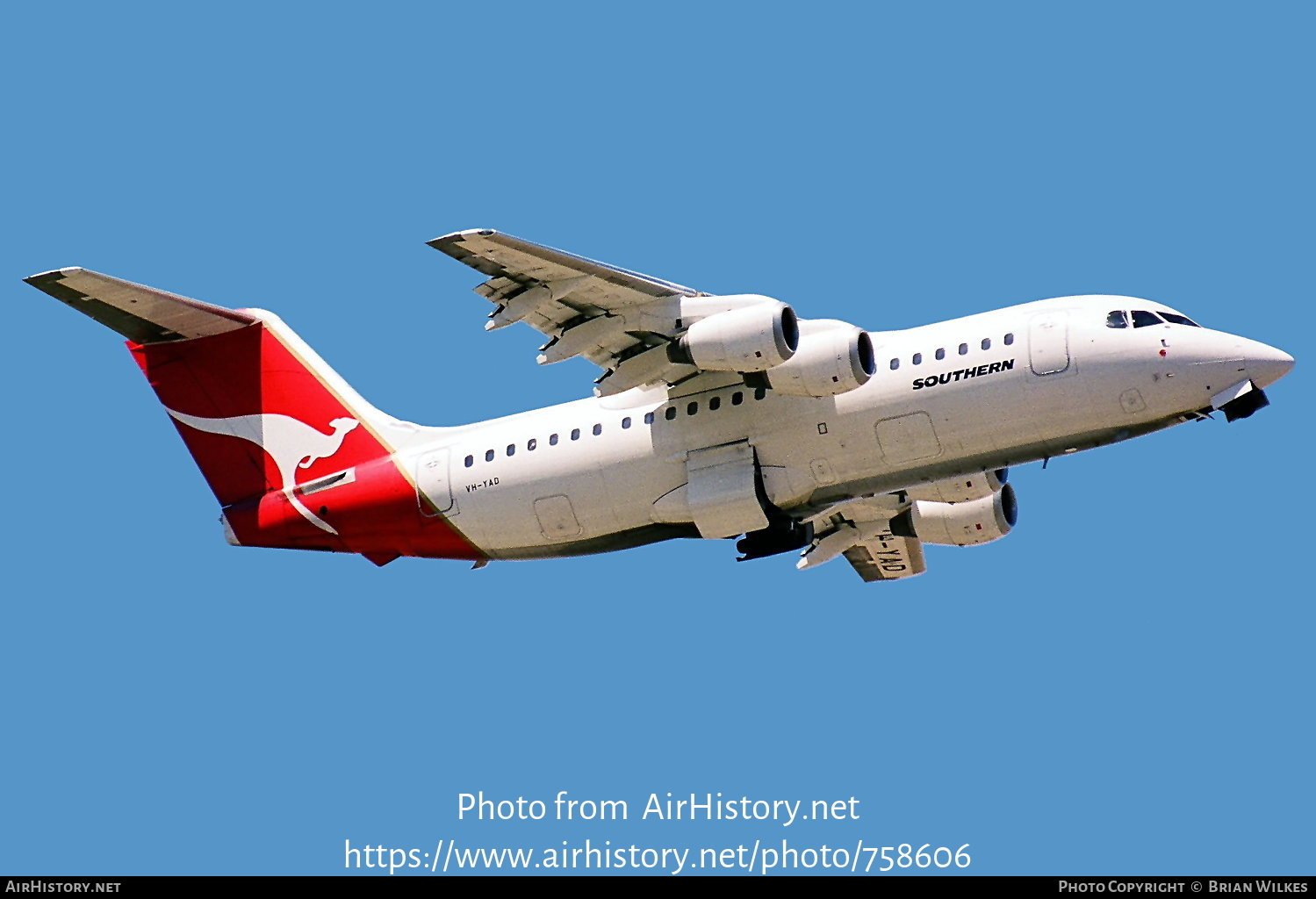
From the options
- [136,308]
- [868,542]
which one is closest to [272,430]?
[136,308]

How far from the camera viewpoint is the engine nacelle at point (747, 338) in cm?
1958

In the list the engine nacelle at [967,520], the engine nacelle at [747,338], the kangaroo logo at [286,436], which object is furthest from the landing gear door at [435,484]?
the engine nacelle at [967,520]

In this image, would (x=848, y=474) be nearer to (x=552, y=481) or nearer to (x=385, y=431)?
(x=552, y=481)

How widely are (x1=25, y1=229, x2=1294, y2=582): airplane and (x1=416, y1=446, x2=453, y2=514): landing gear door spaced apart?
0.02 m

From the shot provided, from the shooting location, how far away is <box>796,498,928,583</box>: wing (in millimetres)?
22531

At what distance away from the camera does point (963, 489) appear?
22094 millimetres

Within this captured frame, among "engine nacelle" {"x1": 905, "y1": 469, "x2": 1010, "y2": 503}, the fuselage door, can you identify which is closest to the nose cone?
the fuselage door

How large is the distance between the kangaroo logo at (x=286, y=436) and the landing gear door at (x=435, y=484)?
1.16 metres

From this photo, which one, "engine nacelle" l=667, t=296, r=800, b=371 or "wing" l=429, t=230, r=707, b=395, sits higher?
"wing" l=429, t=230, r=707, b=395

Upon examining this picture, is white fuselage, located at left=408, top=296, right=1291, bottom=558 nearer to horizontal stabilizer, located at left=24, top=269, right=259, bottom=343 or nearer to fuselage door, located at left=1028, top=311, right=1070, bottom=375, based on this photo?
fuselage door, located at left=1028, top=311, right=1070, bottom=375

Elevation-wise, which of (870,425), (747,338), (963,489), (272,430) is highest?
(747,338)

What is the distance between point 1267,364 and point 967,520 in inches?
182

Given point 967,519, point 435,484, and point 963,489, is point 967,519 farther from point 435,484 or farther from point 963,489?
point 435,484
